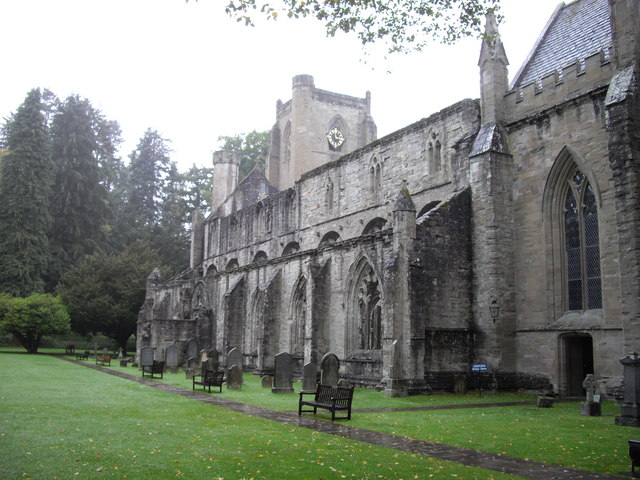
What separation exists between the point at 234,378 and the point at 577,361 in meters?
10.8

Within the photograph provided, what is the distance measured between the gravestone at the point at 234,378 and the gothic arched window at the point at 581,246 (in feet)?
35.4

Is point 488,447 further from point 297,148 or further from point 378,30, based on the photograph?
point 297,148

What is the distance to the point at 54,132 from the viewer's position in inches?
2283

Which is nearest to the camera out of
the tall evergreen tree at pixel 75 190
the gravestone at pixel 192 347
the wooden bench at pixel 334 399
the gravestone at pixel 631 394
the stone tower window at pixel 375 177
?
the gravestone at pixel 631 394

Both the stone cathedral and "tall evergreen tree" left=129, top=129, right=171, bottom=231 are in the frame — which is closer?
the stone cathedral

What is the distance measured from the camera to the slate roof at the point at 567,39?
20.7m

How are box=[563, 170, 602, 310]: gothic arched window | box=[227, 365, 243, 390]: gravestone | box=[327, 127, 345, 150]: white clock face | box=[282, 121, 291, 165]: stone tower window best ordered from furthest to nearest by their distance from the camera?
1. box=[282, 121, 291, 165]: stone tower window
2. box=[327, 127, 345, 150]: white clock face
3. box=[227, 365, 243, 390]: gravestone
4. box=[563, 170, 602, 310]: gothic arched window

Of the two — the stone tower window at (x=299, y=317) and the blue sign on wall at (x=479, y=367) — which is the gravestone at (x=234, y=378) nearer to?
the stone tower window at (x=299, y=317)

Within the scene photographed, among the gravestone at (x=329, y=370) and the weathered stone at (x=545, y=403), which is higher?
the gravestone at (x=329, y=370)

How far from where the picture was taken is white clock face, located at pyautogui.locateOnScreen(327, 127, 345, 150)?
5659 centimetres

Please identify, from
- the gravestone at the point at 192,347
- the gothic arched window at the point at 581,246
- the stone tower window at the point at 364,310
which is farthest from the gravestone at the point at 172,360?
the gothic arched window at the point at 581,246

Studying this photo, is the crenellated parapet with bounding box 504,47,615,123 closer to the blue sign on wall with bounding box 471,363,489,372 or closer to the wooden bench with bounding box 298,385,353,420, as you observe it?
the blue sign on wall with bounding box 471,363,489,372

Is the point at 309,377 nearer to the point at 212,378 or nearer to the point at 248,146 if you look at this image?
the point at 212,378

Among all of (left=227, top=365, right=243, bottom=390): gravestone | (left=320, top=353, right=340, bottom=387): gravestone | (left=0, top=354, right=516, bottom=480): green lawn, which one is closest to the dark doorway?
(left=320, top=353, right=340, bottom=387): gravestone
